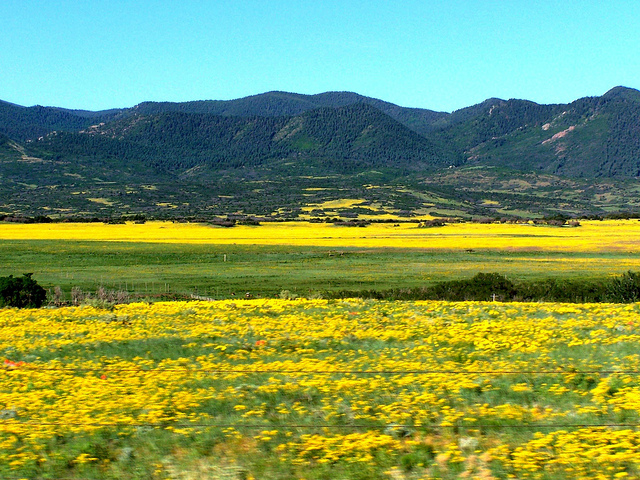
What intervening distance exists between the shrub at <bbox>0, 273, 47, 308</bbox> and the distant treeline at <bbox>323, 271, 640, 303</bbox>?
14077 millimetres

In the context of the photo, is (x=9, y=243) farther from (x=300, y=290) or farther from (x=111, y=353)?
(x=111, y=353)

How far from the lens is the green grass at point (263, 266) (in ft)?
152

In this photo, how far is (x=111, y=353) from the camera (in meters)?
12.7

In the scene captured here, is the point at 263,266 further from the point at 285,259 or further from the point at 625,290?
the point at 625,290

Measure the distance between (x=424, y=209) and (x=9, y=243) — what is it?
124 meters

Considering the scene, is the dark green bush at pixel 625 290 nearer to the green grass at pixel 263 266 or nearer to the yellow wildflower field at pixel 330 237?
the green grass at pixel 263 266

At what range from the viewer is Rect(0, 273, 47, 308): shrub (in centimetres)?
3216

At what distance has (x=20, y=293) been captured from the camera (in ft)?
107

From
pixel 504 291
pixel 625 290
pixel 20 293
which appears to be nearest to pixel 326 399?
pixel 20 293

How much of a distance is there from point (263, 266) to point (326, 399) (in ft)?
163

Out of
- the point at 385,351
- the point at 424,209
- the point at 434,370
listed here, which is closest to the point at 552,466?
the point at 434,370

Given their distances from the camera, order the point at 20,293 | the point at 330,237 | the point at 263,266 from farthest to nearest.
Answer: the point at 330,237 → the point at 263,266 → the point at 20,293

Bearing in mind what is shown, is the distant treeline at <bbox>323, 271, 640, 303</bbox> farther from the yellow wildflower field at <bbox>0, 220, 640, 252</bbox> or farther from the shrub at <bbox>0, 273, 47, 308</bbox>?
the yellow wildflower field at <bbox>0, 220, 640, 252</bbox>

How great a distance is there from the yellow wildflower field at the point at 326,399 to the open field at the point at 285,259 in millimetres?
27285
